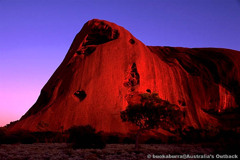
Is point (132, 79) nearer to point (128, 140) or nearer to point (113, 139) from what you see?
point (128, 140)

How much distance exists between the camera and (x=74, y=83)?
3878cm

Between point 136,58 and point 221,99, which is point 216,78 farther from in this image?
point 136,58

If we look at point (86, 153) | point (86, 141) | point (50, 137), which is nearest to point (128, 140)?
point (86, 141)

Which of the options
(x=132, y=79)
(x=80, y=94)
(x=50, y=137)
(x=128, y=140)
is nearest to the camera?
(x=128, y=140)

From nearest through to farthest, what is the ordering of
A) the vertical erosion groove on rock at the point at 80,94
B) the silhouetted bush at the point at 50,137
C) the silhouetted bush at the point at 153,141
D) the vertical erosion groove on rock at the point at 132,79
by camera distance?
1. the silhouetted bush at the point at 50,137
2. the silhouetted bush at the point at 153,141
3. the vertical erosion groove on rock at the point at 80,94
4. the vertical erosion groove on rock at the point at 132,79

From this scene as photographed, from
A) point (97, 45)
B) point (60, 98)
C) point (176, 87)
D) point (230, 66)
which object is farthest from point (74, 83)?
point (230, 66)

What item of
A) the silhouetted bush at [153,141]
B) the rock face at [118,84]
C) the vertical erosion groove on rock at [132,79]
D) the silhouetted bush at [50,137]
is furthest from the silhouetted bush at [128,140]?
the vertical erosion groove on rock at [132,79]

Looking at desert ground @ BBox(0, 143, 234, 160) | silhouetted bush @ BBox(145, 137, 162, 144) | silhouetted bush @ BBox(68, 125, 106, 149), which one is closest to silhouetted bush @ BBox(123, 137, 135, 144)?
silhouetted bush @ BBox(145, 137, 162, 144)

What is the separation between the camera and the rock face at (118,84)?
34906 mm

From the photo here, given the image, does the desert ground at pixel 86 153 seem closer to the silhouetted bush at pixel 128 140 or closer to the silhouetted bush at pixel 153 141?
the silhouetted bush at pixel 128 140

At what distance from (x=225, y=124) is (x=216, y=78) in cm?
1292

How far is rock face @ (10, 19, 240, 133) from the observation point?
34.9 meters

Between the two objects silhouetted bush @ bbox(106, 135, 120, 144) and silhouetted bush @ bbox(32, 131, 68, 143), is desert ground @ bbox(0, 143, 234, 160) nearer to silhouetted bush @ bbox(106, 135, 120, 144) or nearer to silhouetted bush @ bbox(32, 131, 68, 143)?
silhouetted bush @ bbox(106, 135, 120, 144)

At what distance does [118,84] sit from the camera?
3906 cm
